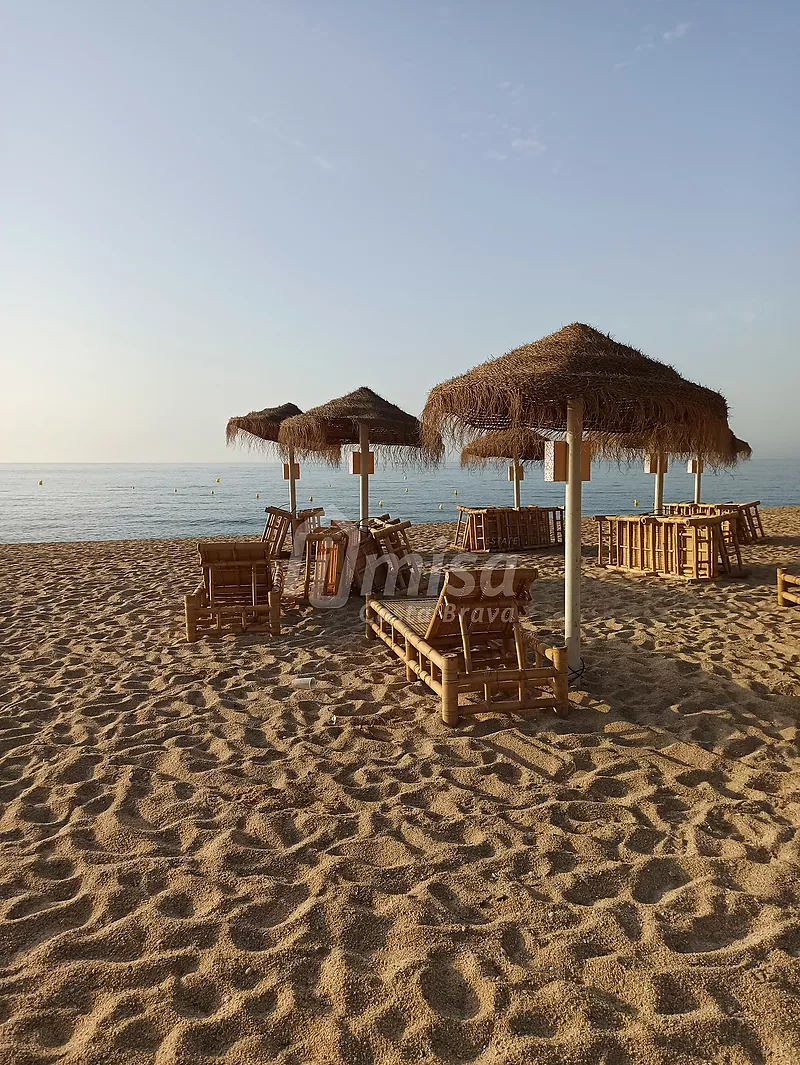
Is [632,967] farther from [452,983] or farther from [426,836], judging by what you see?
[426,836]

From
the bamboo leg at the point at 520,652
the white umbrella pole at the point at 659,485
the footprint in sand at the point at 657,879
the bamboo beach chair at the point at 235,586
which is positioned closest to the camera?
the footprint in sand at the point at 657,879

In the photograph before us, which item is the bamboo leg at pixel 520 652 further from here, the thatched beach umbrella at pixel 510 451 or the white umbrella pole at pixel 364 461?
the thatched beach umbrella at pixel 510 451

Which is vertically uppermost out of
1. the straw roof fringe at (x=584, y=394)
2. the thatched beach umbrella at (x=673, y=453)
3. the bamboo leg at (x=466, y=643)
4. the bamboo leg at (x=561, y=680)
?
the straw roof fringe at (x=584, y=394)

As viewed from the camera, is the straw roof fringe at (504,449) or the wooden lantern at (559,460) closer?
the wooden lantern at (559,460)

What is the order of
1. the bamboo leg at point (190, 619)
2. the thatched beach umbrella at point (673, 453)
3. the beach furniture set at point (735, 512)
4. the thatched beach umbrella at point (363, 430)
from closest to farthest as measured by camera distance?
the thatched beach umbrella at point (673, 453)
the bamboo leg at point (190, 619)
the thatched beach umbrella at point (363, 430)
the beach furniture set at point (735, 512)

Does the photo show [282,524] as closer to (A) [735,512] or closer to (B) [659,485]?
(B) [659,485]

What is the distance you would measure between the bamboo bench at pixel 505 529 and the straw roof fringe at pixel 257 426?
11.6 feet

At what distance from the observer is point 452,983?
6.27 feet

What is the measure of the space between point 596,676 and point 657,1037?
2873 millimetres

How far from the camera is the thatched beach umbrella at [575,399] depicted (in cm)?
392

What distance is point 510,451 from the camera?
12.3m

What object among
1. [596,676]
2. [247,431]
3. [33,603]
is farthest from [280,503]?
[596,676]

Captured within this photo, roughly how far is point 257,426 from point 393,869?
8890mm

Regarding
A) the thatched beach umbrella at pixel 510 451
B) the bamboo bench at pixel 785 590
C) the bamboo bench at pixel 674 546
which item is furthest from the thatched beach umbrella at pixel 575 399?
the thatched beach umbrella at pixel 510 451
